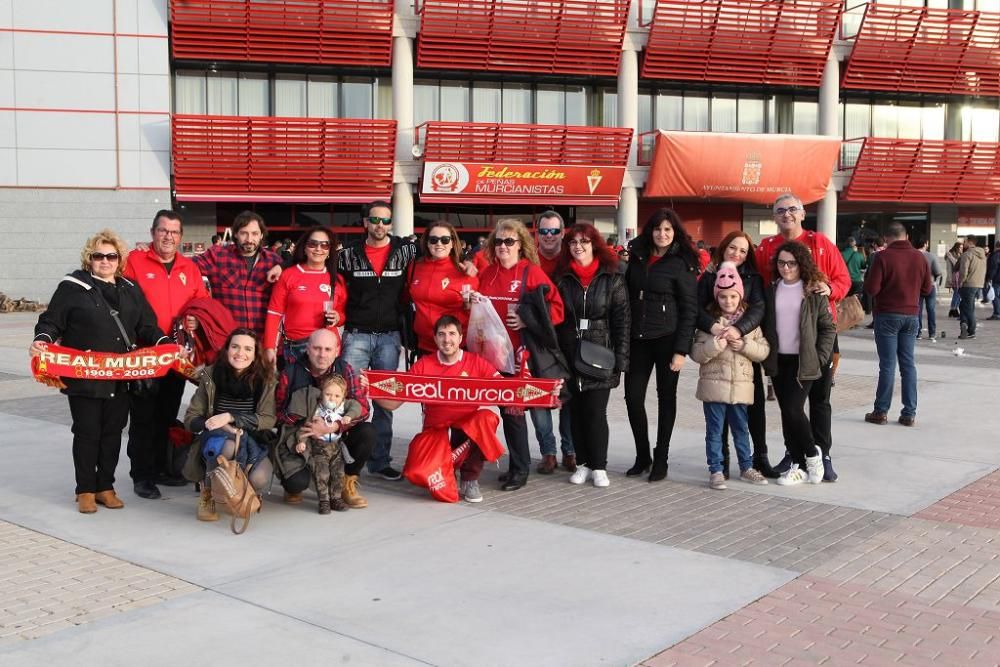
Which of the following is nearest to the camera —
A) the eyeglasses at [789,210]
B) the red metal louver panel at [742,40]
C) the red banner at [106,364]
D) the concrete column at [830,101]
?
the red banner at [106,364]

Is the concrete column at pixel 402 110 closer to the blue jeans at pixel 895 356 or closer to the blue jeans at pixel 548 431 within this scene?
the blue jeans at pixel 895 356

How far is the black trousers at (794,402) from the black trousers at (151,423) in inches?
162

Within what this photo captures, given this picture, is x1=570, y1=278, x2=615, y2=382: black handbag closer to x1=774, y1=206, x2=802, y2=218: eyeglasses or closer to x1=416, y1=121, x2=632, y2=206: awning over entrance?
x1=774, y1=206, x2=802, y2=218: eyeglasses

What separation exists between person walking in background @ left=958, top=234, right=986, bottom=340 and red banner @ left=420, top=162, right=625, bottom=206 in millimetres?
11180

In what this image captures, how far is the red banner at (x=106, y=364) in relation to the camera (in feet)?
20.6

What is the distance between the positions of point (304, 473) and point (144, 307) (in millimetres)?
1560

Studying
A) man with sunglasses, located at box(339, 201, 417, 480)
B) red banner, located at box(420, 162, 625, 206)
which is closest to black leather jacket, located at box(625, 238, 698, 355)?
man with sunglasses, located at box(339, 201, 417, 480)

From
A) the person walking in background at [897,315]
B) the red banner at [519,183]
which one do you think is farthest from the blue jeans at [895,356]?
the red banner at [519,183]

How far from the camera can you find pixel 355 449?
654 cm

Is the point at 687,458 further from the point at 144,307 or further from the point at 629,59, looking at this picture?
the point at 629,59

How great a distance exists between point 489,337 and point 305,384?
129 centimetres

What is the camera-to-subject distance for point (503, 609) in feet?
15.3

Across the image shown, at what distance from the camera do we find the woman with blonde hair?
6461 millimetres

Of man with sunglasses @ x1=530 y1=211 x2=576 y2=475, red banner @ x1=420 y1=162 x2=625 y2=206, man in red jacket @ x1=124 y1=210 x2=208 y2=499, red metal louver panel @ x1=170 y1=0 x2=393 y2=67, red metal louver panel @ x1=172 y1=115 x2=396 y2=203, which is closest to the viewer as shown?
man in red jacket @ x1=124 y1=210 x2=208 y2=499
